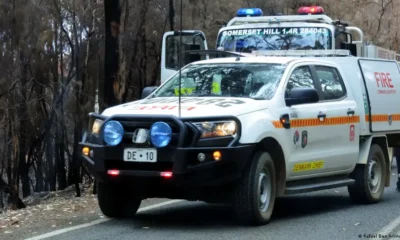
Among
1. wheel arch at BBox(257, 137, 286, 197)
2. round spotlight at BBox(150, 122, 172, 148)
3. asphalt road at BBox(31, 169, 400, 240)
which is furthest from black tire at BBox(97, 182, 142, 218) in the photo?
wheel arch at BBox(257, 137, 286, 197)

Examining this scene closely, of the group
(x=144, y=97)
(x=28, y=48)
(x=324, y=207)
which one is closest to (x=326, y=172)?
(x=324, y=207)

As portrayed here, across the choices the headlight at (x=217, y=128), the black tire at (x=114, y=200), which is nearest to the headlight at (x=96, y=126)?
the black tire at (x=114, y=200)

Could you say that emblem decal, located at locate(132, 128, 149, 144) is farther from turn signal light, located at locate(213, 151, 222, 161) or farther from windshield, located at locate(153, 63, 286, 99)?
windshield, located at locate(153, 63, 286, 99)

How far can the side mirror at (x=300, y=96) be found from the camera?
8.70 m

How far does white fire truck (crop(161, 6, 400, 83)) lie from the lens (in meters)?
14.5

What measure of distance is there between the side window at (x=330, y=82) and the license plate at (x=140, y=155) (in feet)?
9.43

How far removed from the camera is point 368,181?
10.4m

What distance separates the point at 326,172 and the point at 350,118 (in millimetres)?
837

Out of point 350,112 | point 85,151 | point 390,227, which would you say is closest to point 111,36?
point 350,112

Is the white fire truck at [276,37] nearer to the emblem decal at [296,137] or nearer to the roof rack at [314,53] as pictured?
the roof rack at [314,53]

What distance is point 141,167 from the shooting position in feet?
25.5

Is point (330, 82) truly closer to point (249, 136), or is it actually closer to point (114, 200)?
point (249, 136)

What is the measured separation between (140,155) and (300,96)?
6.73 feet

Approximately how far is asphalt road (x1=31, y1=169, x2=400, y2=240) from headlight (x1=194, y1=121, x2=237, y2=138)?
1001mm
